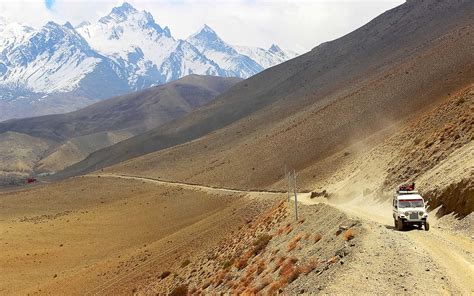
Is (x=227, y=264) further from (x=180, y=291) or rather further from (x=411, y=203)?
(x=411, y=203)

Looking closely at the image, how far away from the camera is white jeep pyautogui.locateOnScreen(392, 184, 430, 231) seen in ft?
79.6

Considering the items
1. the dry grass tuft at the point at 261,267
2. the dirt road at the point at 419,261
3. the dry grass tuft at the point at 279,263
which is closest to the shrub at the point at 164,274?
the dry grass tuft at the point at 261,267

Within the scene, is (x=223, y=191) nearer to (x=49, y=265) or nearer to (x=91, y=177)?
(x=49, y=265)

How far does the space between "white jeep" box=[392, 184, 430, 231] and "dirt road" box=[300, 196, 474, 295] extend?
0.69 metres

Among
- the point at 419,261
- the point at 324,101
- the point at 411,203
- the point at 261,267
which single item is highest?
the point at 324,101

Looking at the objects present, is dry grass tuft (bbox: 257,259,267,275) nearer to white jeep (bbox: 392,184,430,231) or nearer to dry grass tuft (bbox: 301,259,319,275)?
dry grass tuft (bbox: 301,259,319,275)

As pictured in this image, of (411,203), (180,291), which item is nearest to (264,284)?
(411,203)

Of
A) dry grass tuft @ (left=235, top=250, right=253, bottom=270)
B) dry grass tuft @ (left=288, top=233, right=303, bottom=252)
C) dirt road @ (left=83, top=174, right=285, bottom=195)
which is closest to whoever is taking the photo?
dry grass tuft @ (left=288, top=233, right=303, bottom=252)

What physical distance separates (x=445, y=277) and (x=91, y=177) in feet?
386

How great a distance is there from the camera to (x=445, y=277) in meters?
17.0

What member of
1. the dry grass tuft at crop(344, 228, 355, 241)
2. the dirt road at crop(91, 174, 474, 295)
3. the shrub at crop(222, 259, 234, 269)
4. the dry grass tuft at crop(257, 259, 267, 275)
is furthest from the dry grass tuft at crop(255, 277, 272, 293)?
the shrub at crop(222, 259, 234, 269)

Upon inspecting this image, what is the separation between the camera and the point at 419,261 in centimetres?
1830

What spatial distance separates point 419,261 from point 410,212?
6468 millimetres

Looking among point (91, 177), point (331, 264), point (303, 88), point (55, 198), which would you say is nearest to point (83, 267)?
point (331, 264)
